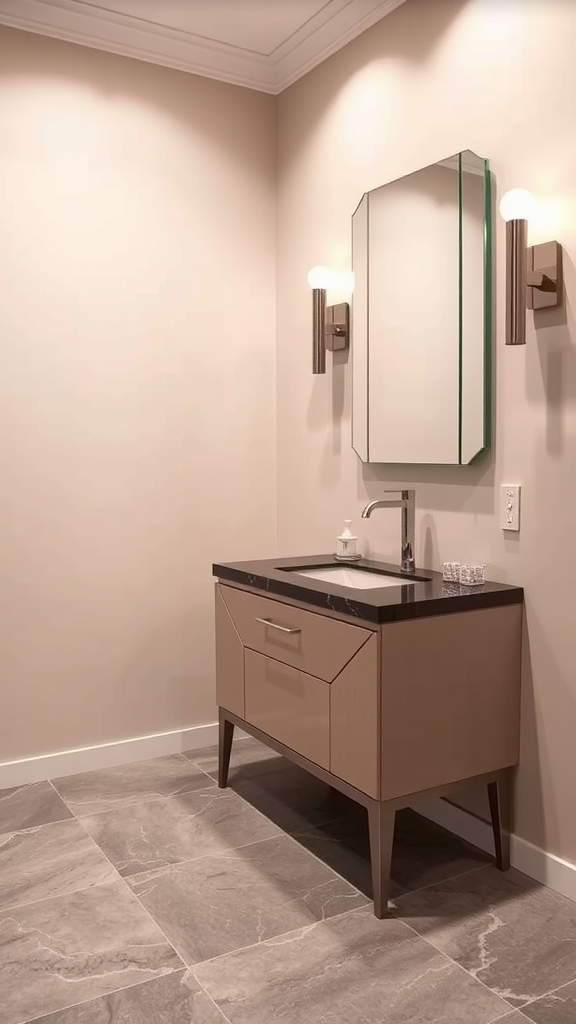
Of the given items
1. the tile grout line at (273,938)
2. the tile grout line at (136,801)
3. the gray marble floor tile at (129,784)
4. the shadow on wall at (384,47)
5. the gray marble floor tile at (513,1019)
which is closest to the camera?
the gray marble floor tile at (513,1019)

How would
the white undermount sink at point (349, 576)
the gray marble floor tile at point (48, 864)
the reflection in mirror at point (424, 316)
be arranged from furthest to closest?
1. the white undermount sink at point (349, 576)
2. the reflection in mirror at point (424, 316)
3. the gray marble floor tile at point (48, 864)

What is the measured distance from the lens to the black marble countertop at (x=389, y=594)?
1997 millimetres

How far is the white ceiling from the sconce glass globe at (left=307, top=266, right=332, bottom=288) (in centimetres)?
77

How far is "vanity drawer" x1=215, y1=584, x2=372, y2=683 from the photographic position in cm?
211

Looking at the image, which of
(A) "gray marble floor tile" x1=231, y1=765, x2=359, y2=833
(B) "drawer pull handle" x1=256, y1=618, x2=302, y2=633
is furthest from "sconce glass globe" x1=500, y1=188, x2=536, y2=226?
(A) "gray marble floor tile" x1=231, y1=765, x2=359, y2=833

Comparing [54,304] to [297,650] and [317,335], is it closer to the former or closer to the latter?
[317,335]

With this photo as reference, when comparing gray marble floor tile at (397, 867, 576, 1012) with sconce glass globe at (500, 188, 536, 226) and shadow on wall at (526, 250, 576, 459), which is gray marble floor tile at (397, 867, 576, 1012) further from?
sconce glass globe at (500, 188, 536, 226)

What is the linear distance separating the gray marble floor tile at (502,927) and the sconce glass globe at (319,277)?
6.40 feet

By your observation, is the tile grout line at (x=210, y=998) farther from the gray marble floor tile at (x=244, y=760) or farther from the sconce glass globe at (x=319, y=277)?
the sconce glass globe at (x=319, y=277)

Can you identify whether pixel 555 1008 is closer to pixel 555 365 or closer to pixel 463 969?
pixel 463 969

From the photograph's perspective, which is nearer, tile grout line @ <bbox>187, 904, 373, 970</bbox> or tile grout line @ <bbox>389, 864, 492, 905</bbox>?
tile grout line @ <bbox>187, 904, 373, 970</bbox>

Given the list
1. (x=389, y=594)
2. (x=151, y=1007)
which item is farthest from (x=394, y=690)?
(x=151, y=1007)

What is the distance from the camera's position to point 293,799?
2.72 m

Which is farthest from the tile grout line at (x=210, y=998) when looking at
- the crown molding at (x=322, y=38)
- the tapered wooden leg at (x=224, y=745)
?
the crown molding at (x=322, y=38)
